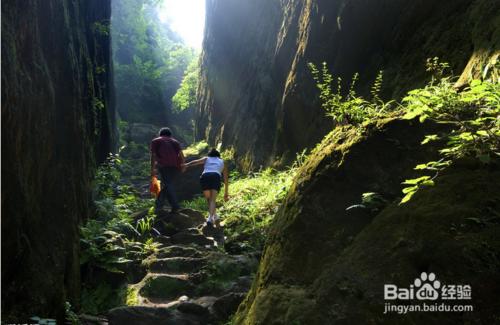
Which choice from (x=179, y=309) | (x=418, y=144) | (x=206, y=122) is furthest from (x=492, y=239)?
(x=206, y=122)

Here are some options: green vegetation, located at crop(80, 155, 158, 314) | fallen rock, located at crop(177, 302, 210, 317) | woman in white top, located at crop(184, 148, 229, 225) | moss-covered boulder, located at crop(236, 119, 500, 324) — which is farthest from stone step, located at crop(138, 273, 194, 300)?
woman in white top, located at crop(184, 148, 229, 225)

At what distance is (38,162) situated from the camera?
4.82 m

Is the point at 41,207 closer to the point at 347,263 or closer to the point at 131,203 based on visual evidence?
the point at 347,263

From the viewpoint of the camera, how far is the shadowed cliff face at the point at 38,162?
13.1 ft

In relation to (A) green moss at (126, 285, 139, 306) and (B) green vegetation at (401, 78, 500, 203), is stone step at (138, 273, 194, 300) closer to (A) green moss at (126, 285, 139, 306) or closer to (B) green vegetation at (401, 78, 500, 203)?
(A) green moss at (126, 285, 139, 306)

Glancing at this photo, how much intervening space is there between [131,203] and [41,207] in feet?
28.6

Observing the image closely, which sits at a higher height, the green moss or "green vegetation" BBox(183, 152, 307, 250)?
"green vegetation" BBox(183, 152, 307, 250)

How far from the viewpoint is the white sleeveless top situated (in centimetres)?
1071

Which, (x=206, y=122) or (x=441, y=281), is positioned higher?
(x=206, y=122)

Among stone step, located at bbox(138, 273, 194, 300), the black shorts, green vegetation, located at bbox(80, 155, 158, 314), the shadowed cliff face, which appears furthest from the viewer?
the black shorts

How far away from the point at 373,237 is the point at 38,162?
3.48 metres

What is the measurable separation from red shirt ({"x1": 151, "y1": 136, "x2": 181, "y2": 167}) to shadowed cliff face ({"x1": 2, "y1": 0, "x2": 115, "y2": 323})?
169 inches

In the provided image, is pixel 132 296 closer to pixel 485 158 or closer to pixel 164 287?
pixel 164 287

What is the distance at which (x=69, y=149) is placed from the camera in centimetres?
623
